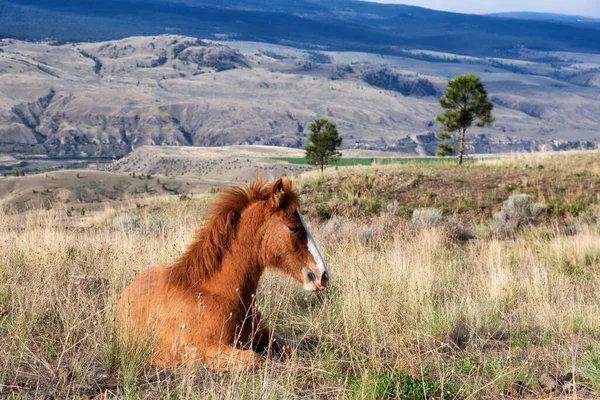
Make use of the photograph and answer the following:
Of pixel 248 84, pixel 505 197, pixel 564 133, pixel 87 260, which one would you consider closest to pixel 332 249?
pixel 87 260

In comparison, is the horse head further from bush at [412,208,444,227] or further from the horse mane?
bush at [412,208,444,227]

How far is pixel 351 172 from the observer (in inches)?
991

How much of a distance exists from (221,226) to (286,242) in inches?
20.6

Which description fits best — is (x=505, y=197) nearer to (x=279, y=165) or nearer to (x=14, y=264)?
(x=14, y=264)

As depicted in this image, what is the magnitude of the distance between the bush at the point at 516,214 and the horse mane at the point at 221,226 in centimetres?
1188

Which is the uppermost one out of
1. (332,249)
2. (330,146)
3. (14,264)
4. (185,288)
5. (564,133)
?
(185,288)

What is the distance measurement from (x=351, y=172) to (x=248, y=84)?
17123cm

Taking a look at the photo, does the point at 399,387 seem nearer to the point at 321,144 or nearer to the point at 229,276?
the point at 229,276

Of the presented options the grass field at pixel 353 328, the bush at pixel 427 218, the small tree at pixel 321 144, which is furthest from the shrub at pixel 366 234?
the small tree at pixel 321 144

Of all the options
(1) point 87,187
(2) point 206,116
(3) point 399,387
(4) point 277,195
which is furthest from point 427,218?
(2) point 206,116

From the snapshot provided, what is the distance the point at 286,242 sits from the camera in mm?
5500

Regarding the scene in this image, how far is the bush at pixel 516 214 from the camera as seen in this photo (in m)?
17.2

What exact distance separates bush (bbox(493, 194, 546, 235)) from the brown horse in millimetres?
11904

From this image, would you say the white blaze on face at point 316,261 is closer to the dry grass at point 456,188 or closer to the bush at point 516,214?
the bush at point 516,214
